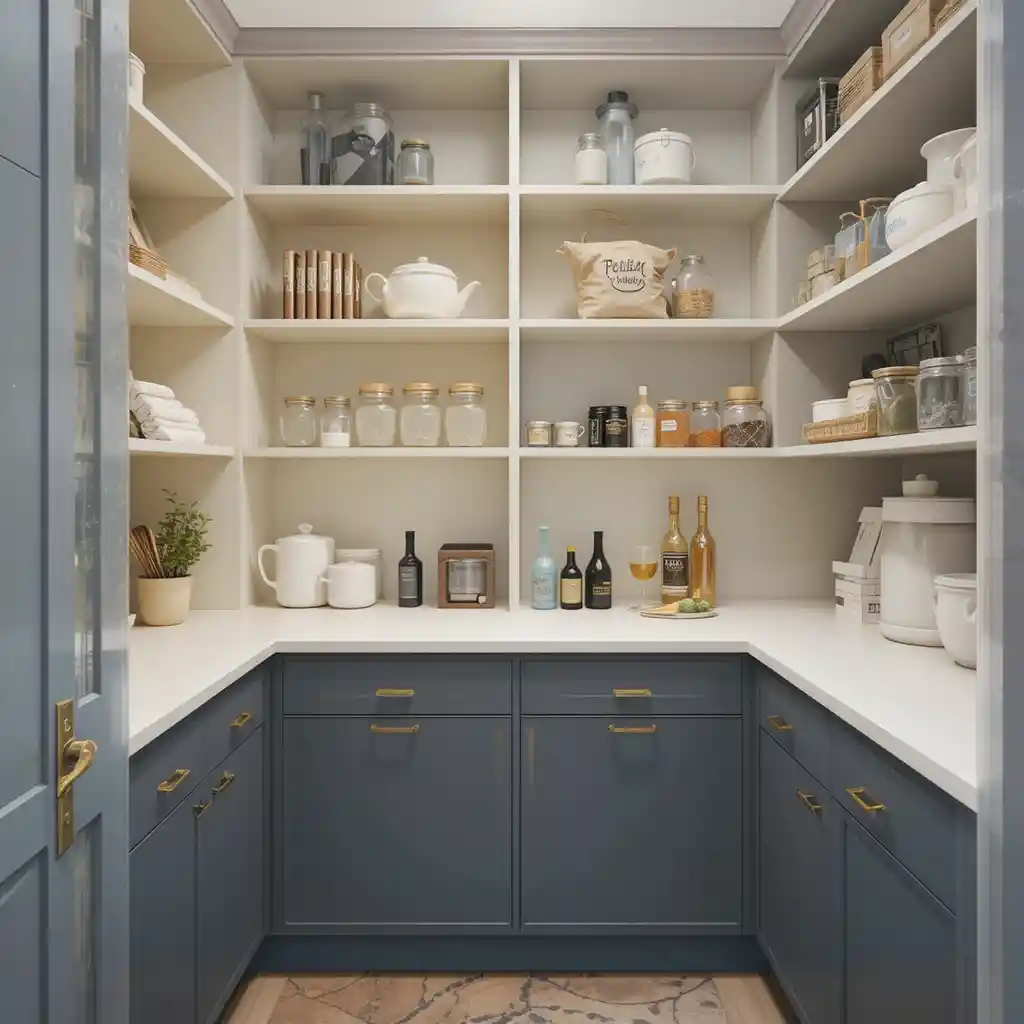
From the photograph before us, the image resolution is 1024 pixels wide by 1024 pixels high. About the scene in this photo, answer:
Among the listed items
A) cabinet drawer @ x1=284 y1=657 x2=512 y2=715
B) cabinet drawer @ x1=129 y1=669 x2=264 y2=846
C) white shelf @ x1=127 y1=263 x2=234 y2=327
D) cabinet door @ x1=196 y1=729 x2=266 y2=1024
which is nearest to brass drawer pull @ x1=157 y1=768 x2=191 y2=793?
cabinet drawer @ x1=129 y1=669 x2=264 y2=846

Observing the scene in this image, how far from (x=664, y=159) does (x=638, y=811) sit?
6.03ft

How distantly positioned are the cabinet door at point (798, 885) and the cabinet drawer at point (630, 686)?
156mm

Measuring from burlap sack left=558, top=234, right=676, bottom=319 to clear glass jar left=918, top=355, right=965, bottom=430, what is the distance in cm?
101

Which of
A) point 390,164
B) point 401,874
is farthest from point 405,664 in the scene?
point 390,164

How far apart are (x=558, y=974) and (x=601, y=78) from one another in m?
2.53

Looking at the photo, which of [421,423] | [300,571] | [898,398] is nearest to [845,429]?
[898,398]

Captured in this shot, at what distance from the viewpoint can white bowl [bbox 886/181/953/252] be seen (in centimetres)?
176

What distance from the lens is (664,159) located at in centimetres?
262

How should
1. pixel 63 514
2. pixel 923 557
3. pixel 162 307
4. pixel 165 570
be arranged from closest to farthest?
1. pixel 63 514
2. pixel 923 557
3. pixel 162 307
4. pixel 165 570

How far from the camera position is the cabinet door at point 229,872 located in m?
1.78

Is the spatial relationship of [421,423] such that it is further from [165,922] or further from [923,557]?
[165,922]

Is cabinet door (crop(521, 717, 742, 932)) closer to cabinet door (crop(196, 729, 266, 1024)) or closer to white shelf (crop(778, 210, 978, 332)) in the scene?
cabinet door (crop(196, 729, 266, 1024))

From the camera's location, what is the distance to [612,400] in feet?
9.58

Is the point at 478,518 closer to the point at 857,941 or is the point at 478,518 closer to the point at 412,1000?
the point at 412,1000
